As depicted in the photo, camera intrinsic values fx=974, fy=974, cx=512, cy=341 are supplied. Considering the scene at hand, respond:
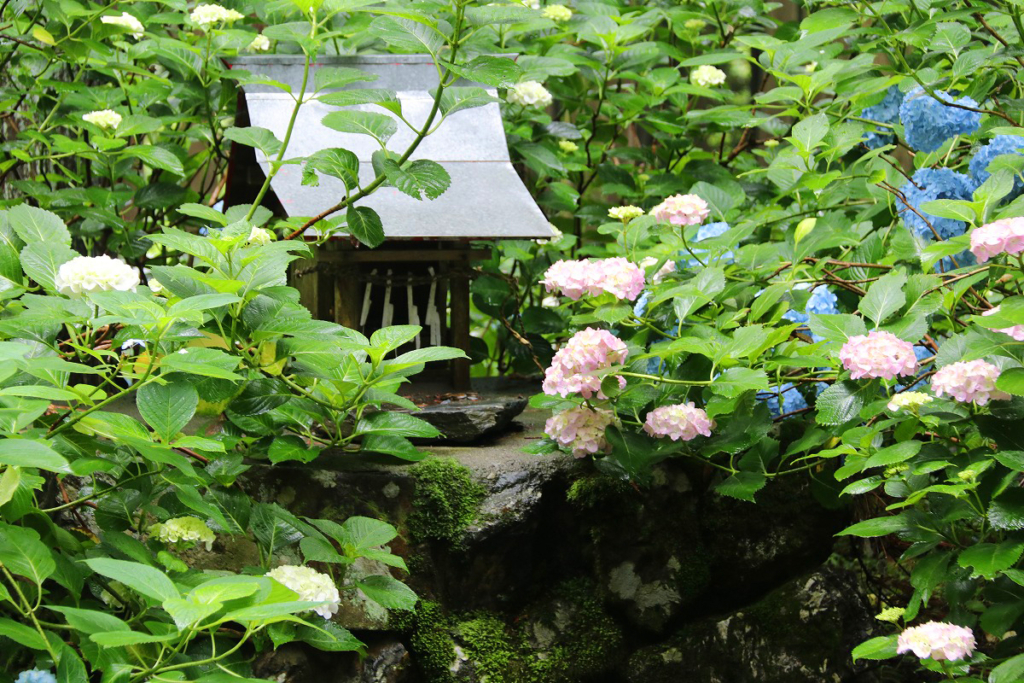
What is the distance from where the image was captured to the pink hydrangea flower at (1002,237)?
167 cm

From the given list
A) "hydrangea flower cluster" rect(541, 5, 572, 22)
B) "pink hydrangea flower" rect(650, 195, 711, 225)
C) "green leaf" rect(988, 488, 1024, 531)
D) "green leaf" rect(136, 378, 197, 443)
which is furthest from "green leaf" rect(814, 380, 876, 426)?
"hydrangea flower cluster" rect(541, 5, 572, 22)

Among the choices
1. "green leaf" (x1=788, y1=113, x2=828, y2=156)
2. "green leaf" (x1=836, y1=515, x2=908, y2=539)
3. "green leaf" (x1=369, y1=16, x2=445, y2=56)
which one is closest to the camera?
"green leaf" (x1=836, y1=515, x2=908, y2=539)

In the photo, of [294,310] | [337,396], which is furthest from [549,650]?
[294,310]

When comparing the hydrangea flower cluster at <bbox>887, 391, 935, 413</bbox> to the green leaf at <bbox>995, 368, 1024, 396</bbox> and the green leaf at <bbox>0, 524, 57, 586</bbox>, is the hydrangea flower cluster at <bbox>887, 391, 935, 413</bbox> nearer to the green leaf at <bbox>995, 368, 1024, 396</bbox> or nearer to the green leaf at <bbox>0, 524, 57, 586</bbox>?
the green leaf at <bbox>995, 368, 1024, 396</bbox>

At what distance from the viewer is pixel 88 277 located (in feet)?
5.52

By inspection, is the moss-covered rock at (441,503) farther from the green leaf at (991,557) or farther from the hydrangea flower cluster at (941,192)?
the hydrangea flower cluster at (941,192)

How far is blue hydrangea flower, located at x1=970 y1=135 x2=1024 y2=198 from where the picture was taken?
6.87ft

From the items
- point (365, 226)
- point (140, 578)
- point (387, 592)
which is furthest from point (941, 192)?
point (140, 578)

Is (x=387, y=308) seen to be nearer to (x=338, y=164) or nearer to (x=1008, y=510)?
(x=338, y=164)

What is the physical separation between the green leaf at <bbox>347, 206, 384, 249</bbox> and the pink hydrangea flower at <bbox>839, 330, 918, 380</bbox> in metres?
0.98

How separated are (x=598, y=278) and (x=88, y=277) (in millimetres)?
997

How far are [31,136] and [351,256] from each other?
1018 mm

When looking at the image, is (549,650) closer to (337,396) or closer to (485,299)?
(337,396)

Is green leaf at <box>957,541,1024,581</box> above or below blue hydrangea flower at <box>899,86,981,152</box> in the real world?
below
